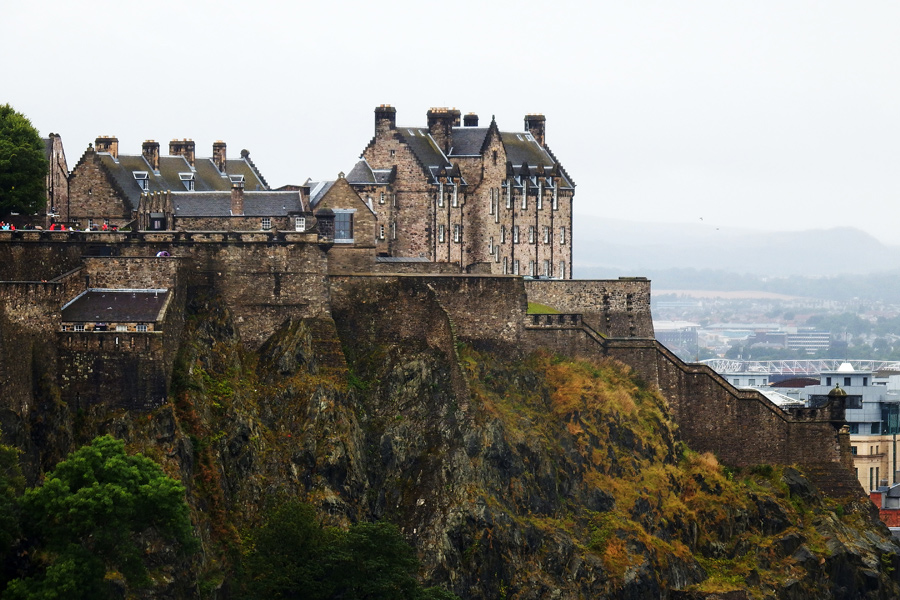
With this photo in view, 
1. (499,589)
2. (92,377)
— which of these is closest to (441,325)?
(499,589)

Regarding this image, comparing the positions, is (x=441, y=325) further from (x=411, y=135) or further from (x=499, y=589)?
(x=411, y=135)

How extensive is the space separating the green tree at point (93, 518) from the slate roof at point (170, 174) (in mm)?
33799

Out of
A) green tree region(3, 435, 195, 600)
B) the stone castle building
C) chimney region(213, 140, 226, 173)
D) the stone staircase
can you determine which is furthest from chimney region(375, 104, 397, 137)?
green tree region(3, 435, 195, 600)

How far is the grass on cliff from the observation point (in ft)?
261

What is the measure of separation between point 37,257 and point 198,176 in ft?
→ 85.8

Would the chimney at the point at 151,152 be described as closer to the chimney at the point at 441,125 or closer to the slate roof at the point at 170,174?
the slate roof at the point at 170,174

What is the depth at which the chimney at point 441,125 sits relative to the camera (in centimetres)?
10531

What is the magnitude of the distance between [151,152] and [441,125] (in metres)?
18.5

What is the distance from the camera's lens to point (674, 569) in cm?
8006

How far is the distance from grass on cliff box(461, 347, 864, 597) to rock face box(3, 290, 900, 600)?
0.34ft

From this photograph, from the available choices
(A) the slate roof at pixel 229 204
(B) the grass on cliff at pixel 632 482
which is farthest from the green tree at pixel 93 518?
(A) the slate roof at pixel 229 204

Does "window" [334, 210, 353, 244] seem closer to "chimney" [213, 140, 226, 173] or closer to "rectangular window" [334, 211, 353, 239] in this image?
"rectangular window" [334, 211, 353, 239]

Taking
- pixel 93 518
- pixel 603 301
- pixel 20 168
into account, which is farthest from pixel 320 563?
pixel 603 301

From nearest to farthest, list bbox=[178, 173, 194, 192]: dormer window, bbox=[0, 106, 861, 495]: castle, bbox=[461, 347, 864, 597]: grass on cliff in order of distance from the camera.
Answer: bbox=[0, 106, 861, 495]: castle, bbox=[461, 347, 864, 597]: grass on cliff, bbox=[178, 173, 194, 192]: dormer window
